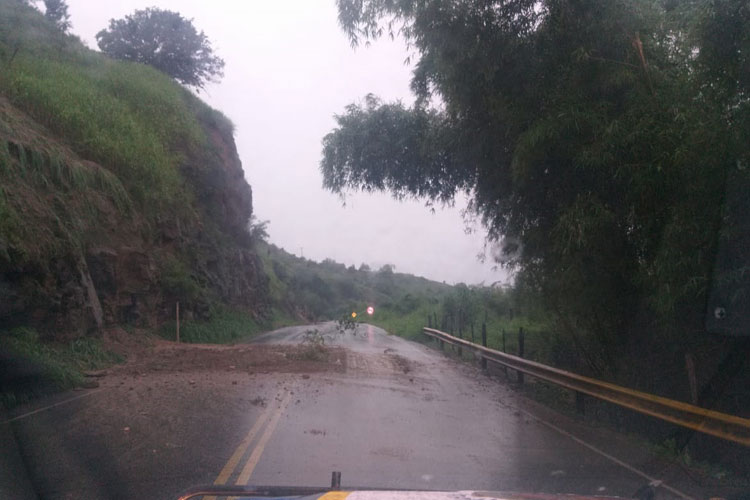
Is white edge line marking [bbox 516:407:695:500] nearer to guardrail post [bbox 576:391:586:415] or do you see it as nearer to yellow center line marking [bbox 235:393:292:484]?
guardrail post [bbox 576:391:586:415]

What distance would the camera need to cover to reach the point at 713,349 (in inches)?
400

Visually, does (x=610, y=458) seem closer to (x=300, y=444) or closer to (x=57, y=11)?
(x=300, y=444)

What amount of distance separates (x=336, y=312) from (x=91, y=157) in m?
63.1

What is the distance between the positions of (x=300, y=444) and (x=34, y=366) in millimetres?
6623

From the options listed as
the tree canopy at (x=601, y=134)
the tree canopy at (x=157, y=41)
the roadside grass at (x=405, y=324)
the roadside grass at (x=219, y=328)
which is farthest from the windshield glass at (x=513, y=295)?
the tree canopy at (x=157, y=41)

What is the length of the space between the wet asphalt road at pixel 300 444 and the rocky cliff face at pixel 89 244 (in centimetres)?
411

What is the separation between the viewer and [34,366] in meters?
13.2

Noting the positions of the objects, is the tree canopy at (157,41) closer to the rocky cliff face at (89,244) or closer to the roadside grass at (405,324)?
the rocky cliff face at (89,244)

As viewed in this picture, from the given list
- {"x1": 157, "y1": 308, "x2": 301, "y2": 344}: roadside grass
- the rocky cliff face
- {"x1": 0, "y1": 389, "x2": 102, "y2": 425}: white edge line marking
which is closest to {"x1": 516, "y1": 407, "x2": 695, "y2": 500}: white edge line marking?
{"x1": 0, "y1": 389, "x2": 102, "y2": 425}: white edge line marking

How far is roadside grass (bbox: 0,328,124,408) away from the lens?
12.4 meters

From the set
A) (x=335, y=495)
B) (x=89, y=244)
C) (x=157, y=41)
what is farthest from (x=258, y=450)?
(x=157, y=41)

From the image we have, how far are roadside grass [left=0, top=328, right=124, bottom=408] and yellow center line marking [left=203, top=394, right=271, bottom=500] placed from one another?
13.7ft

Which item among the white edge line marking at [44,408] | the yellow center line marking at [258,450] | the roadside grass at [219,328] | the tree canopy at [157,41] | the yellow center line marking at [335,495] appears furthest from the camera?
the tree canopy at [157,41]

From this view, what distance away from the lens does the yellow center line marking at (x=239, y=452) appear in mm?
7516
